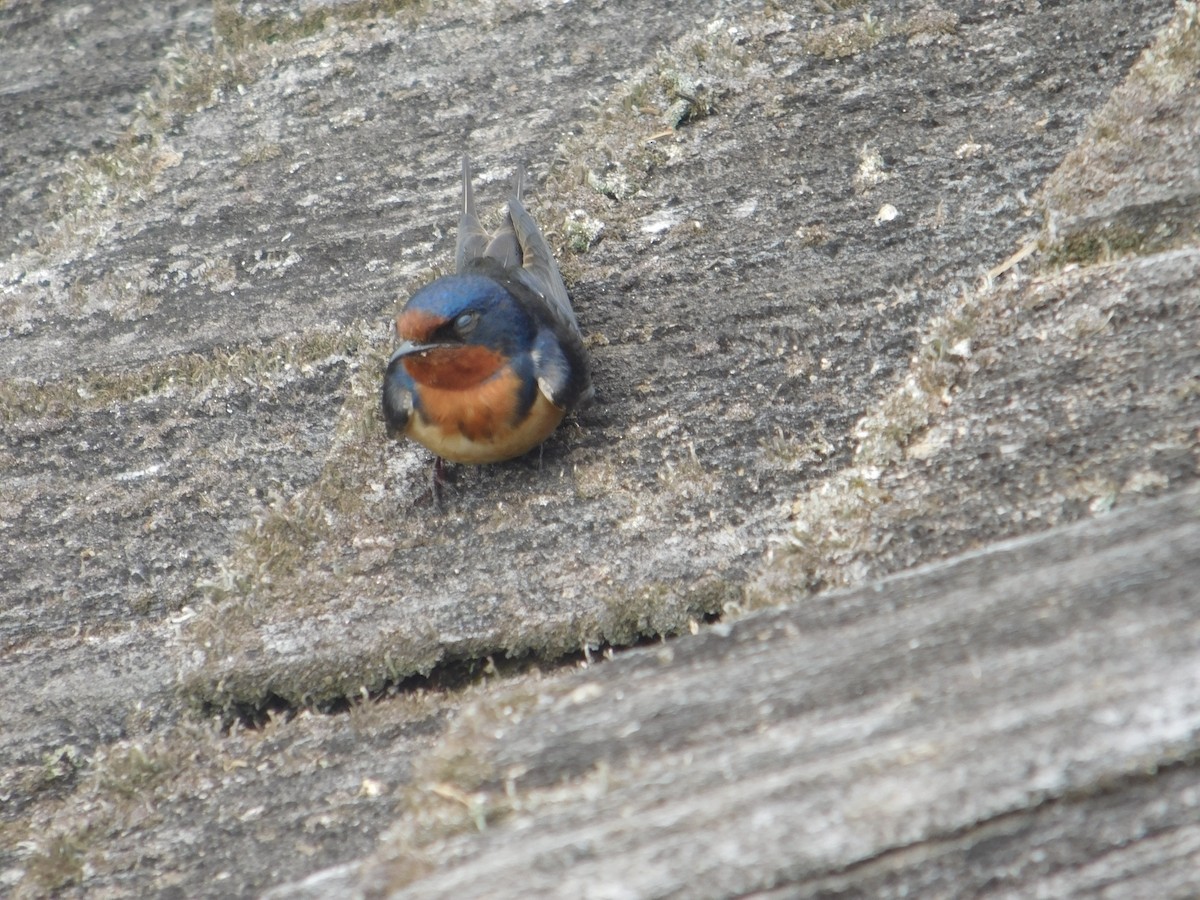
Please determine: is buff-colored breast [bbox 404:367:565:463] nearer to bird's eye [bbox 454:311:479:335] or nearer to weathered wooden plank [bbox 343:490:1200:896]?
bird's eye [bbox 454:311:479:335]

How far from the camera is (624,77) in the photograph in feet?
10.2

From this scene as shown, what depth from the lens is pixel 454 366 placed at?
123 inches

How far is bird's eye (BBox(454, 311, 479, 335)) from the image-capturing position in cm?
308

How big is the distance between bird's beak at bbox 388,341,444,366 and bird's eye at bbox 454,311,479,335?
0.65 feet

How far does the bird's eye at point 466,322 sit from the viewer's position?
3076 millimetres

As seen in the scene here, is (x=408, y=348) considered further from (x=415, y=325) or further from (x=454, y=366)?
(x=454, y=366)

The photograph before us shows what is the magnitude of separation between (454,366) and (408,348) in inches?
14.0

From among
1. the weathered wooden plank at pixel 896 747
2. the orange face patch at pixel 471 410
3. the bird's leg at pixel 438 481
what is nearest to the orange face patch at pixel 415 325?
the orange face patch at pixel 471 410

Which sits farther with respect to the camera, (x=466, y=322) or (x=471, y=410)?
(x=466, y=322)

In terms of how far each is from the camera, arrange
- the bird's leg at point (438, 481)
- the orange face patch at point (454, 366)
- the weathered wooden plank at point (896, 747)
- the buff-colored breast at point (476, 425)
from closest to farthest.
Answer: the weathered wooden plank at point (896, 747)
the bird's leg at point (438, 481)
the buff-colored breast at point (476, 425)
the orange face patch at point (454, 366)

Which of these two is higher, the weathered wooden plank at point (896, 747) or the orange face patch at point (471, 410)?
the weathered wooden plank at point (896, 747)

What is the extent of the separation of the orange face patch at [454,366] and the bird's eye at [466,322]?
43mm

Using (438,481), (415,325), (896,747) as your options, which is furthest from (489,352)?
(896,747)

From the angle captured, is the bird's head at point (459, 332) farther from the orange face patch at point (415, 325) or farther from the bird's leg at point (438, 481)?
the bird's leg at point (438, 481)
